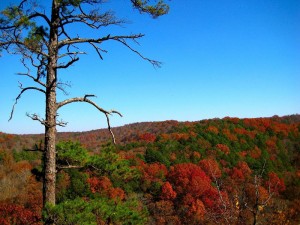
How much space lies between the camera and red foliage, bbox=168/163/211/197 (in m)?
46.6

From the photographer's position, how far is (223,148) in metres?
61.1

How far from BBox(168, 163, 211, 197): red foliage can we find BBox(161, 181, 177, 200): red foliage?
2.13 metres

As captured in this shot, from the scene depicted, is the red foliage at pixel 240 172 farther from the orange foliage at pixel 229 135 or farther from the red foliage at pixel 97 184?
the red foliage at pixel 97 184

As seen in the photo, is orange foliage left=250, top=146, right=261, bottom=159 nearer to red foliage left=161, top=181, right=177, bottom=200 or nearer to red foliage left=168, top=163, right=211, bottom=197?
red foliage left=168, top=163, right=211, bottom=197

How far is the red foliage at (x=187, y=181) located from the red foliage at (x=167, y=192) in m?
2.13

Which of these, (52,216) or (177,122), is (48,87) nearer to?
(52,216)

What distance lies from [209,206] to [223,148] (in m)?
17.8

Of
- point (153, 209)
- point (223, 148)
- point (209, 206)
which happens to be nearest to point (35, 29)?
point (153, 209)

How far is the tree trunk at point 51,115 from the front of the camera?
6.61 metres

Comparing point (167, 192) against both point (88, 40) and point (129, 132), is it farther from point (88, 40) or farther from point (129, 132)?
point (129, 132)

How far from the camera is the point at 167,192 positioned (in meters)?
43.6

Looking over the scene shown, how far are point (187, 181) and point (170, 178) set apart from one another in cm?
271

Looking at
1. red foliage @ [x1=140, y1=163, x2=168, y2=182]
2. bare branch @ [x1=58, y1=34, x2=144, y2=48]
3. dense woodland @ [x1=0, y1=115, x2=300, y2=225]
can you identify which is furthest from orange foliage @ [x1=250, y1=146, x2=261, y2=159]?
bare branch @ [x1=58, y1=34, x2=144, y2=48]

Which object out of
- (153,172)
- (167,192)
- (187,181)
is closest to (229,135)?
(187,181)
